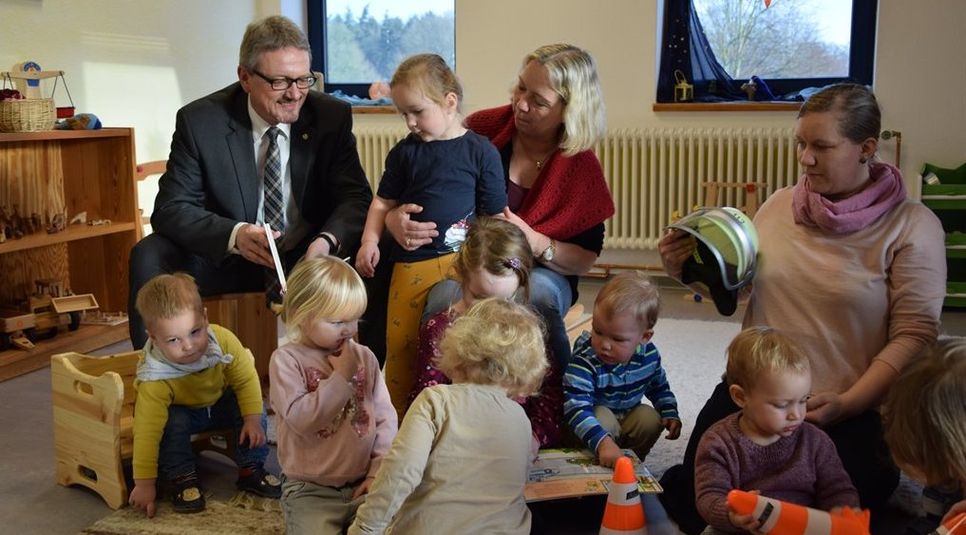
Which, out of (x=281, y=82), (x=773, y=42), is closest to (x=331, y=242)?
(x=281, y=82)

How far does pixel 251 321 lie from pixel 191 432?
0.64 meters

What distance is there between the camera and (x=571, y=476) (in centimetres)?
186

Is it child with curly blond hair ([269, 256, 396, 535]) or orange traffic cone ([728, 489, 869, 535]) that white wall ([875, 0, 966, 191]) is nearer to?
orange traffic cone ([728, 489, 869, 535])

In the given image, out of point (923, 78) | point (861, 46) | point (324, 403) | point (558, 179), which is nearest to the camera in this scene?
point (324, 403)

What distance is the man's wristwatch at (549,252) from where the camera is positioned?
2.31 metres

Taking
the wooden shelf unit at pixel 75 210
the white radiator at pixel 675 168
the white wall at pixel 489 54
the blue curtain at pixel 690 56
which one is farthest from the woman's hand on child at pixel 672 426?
the blue curtain at pixel 690 56

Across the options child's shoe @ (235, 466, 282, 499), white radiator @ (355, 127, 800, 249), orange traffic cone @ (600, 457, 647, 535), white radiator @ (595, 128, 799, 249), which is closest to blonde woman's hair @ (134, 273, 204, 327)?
child's shoe @ (235, 466, 282, 499)

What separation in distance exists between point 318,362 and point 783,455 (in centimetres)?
89

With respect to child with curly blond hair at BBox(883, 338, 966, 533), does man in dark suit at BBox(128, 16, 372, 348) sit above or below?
above

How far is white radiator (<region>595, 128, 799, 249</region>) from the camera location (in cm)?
429

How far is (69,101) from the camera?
3861mm

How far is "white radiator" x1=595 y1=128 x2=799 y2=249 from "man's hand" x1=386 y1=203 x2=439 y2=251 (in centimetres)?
211

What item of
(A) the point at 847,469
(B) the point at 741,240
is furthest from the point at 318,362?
(A) the point at 847,469

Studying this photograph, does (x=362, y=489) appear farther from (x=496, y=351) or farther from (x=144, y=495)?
(x=144, y=495)
